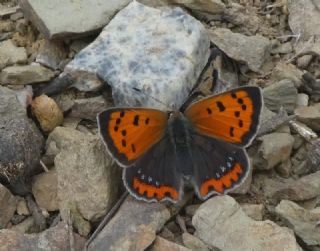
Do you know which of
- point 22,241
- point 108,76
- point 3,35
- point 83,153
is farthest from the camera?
point 3,35

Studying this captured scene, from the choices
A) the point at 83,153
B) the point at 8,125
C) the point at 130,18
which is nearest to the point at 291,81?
the point at 130,18

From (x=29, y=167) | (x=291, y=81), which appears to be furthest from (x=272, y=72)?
(x=29, y=167)

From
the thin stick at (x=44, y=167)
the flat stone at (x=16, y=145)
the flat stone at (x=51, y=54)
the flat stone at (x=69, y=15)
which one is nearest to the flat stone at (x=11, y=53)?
the flat stone at (x=51, y=54)

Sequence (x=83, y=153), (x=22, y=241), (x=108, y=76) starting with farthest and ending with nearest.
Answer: (x=108, y=76) → (x=83, y=153) → (x=22, y=241)

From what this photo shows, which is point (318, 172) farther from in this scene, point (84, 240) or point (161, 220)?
point (84, 240)

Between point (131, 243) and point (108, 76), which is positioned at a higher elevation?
point (108, 76)

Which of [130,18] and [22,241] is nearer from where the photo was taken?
[22,241]

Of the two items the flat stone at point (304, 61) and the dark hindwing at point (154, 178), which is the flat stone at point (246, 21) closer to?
the flat stone at point (304, 61)
